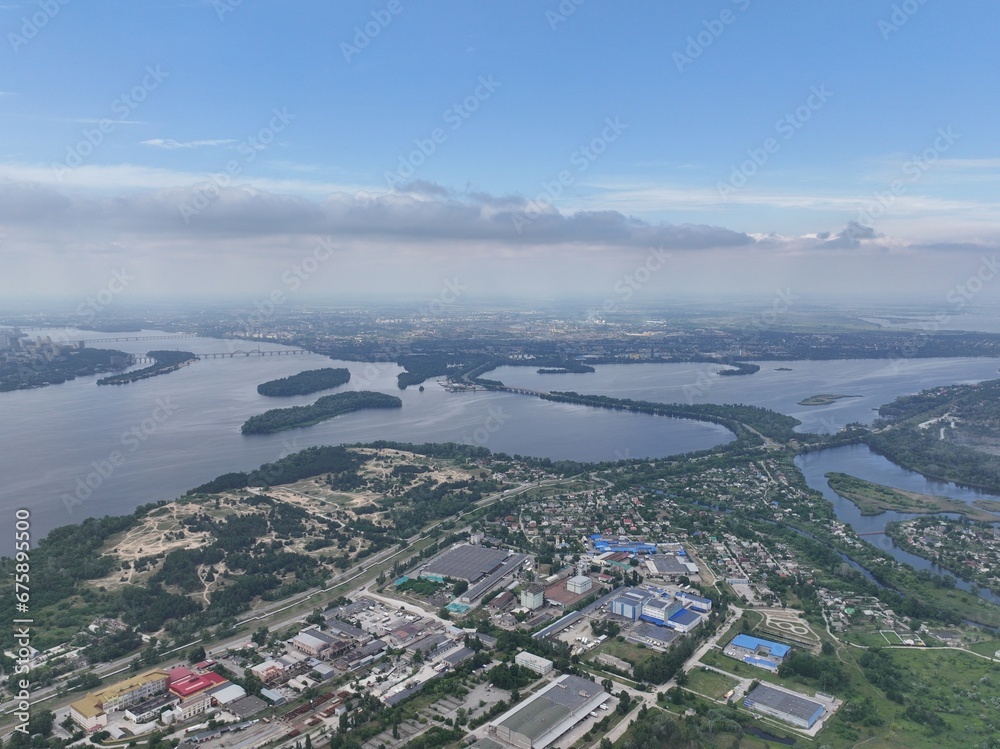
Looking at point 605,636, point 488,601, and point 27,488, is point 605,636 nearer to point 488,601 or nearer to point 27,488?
point 488,601

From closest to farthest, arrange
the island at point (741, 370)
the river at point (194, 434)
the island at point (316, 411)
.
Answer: the river at point (194, 434)
the island at point (316, 411)
the island at point (741, 370)

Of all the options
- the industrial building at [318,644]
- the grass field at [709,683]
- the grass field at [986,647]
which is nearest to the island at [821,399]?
the grass field at [986,647]

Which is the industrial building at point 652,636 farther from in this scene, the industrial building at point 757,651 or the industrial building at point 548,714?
the industrial building at point 548,714

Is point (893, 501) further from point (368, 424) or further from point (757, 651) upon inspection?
point (368, 424)

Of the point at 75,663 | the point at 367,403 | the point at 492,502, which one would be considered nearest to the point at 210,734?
the point at 75,663

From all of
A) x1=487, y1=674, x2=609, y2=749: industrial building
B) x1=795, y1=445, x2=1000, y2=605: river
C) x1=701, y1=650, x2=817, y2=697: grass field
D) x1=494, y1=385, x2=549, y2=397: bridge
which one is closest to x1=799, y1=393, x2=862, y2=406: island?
x1=795, y1=445, x2=1000, y2=605: river

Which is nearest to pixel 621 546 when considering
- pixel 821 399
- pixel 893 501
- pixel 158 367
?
pixel 893 501

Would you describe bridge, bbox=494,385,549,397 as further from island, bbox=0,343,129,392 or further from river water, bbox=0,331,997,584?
island, bbox=0,343,129,392
